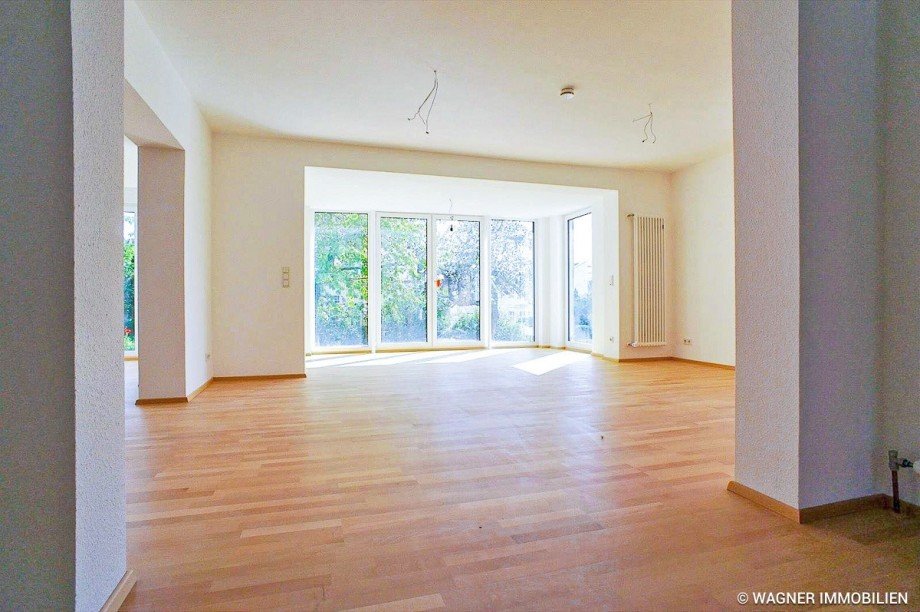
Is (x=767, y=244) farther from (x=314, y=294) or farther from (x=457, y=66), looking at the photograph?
(x=314, y=294)

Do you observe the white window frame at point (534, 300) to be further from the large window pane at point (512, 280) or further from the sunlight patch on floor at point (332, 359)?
the sunlight patch on floor at point (332, 359)

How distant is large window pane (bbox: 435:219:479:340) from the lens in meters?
8.52

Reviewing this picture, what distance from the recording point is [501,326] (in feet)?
29.3

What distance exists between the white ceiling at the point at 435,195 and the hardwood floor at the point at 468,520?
351cm

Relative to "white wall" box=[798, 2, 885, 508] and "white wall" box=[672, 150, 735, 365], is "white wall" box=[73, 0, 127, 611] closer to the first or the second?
"white wall" box=[798, 2, 885, 508]

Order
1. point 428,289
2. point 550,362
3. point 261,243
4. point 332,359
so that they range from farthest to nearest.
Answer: point 428,289 < point 332,359 < point 550,362 < point 261,243

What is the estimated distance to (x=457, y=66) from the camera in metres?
3.61

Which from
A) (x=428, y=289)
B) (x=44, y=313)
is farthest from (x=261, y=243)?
(x=44, y=313)

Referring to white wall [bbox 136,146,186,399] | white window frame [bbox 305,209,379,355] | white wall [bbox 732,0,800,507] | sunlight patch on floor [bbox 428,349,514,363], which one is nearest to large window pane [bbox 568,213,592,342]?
sunlight patch on floor [bbox 428,349,514,363]

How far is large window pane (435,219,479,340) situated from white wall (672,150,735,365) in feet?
11.7

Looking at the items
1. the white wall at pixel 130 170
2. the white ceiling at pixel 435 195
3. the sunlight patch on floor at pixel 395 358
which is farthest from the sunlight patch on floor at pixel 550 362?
the white wall at pixel 130 170

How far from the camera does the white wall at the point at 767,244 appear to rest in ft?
5.71

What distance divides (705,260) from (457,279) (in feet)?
13.8

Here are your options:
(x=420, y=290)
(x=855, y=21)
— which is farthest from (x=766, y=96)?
(x=420, y=290)
